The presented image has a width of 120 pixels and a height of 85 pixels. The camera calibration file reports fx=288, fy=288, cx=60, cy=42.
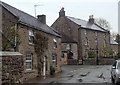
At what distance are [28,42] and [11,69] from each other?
11586 mm

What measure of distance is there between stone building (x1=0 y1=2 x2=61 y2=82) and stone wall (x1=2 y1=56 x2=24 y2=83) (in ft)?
10.1

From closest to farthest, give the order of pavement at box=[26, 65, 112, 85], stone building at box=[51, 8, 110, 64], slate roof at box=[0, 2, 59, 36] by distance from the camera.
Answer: pavement at box=[26, 65, 112, 85]
slate roof at box=[0, 2, 59, 36]
stone building at box=[51, 8, 110, 64]

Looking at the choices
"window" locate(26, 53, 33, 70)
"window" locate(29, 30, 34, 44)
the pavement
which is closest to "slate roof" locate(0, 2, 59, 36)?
"window" locate(29, 30, 34, 44)

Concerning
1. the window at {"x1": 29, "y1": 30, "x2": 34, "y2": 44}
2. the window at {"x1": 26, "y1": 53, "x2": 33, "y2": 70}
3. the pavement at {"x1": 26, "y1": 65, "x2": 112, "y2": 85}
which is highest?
the window at {"x1": 29, "y1": 30, "x2": 34, "y2": 44}

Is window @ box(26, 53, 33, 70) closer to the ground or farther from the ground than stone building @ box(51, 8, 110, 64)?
closer to the ground

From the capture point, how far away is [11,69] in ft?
61.2

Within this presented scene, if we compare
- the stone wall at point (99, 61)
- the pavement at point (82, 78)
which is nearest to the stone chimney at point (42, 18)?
the pavement at point (82, 78)

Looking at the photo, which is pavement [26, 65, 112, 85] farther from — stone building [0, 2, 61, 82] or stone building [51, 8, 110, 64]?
stone building [51, 8, 110, 64]

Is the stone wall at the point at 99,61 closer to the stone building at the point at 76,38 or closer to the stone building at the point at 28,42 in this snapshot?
the stone building at the point at 76,38

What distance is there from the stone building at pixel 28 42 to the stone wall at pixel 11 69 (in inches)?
121

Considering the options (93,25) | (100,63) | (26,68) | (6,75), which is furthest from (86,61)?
(6,75)

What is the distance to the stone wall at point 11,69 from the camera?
17.5 metres

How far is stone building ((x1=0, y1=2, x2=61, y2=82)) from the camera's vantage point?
26.0 meters

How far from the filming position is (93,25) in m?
76.6
